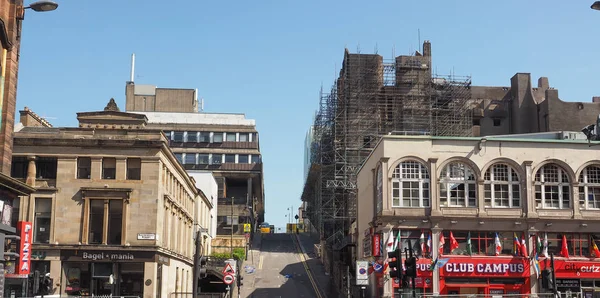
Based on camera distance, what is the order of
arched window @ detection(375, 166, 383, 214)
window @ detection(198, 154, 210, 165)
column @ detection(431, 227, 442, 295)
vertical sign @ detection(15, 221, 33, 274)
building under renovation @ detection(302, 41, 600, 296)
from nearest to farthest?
vertical sign @ detection(15, 221, 33, 274) < column @ detection(431, 227, 442, 295) < arched window @ detection(375, 166, 383, 214) < building under renovation @ detection(302, 41, 600, 296) < window @ detection(198, 154, 210, 165)

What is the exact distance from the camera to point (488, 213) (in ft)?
182

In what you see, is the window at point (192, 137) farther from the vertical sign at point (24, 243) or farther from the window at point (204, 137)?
the vertical sign at point (24, 243)

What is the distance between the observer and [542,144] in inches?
2240

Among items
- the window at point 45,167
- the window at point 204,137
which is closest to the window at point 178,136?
the window at point 204,137

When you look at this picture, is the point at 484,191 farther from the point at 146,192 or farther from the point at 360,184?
the point at 146,192

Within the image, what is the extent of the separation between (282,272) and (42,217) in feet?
129

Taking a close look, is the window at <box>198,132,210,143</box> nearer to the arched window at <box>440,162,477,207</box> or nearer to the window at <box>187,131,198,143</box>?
the window at <box>187,131,198,143</box>

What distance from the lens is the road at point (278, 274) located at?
7400cm

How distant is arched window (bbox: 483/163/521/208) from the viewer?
5616 cm

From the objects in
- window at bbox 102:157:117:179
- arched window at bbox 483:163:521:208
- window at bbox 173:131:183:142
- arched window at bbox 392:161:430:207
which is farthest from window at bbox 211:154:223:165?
arched window at bbox 483:163:521:208

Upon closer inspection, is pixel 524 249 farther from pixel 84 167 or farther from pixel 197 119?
pixel 197 119

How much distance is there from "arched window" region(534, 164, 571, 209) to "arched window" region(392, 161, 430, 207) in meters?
8.31

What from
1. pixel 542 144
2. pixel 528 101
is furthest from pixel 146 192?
pixel 528 101

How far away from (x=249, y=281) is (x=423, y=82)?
3250cm
